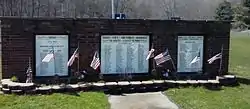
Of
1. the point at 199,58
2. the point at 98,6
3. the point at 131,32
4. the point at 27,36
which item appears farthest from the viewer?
the point at 98,6

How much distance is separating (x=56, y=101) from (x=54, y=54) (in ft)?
8.18

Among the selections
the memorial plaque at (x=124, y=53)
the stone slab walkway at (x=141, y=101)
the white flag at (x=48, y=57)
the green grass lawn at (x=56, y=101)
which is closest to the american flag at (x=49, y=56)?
the white flag at (x=48, y=57)

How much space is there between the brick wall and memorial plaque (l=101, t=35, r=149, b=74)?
0.59 ft

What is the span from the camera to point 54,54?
10852 millimetres

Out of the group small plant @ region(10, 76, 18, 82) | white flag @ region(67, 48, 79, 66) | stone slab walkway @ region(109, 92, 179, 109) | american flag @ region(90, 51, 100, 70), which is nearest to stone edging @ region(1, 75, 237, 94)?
small plant @ region(10, 76, 18, 82)

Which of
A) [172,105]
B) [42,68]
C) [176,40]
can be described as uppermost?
[176,40]

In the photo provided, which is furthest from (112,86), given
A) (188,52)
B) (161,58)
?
(188,52)

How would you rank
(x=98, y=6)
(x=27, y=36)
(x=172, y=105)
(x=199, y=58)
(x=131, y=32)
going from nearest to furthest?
(x=172, y=105) < (x=27, y=36) < (x=131, y=32) < (x=199, y=58) < (x=98, y=6)

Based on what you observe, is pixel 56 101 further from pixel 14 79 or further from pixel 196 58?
pixel 196 58

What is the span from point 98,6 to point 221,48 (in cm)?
3212

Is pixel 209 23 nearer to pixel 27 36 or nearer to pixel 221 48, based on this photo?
pixel 221 48

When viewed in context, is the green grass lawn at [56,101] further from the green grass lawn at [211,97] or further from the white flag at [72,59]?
the green grass lawn at [211,97]

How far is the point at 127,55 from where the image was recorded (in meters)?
11.6

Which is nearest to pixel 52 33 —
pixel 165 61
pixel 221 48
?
pixel 165 61
